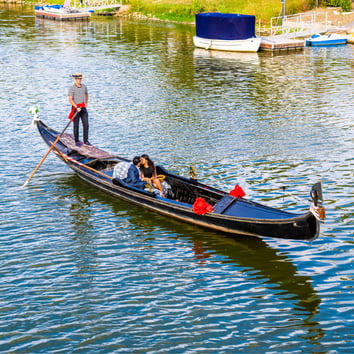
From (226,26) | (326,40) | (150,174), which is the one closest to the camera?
(150,174)

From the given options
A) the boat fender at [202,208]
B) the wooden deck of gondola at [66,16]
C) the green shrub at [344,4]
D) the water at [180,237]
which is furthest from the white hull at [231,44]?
the boat fender at [202,208]

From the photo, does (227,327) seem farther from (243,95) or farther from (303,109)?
(243,95)

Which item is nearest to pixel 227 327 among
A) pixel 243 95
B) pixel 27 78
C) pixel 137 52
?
pixel 243 95

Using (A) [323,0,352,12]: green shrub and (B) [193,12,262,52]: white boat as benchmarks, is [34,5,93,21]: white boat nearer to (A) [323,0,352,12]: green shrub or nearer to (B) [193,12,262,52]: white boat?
(B) [193,12,262,52]: white boat

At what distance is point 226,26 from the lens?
2302 inches

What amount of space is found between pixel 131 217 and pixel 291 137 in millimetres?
11476

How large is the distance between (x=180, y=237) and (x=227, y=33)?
42384 mm

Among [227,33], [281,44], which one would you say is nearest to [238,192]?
[281,44]

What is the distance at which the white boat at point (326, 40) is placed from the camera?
59.7 meters

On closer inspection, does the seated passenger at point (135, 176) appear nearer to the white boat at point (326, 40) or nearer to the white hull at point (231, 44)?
the white hull at point (231, 44)

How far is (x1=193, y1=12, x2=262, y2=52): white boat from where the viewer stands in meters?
57.4

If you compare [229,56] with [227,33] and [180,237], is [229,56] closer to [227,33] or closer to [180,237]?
[227,33]

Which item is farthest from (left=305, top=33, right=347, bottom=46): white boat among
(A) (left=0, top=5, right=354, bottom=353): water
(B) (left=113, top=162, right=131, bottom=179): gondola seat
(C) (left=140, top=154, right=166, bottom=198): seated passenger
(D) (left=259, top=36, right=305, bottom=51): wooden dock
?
(C) (left=140, top=154, right=166, bottom=198): seated passenger

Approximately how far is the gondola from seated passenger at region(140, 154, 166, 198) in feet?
0.98
